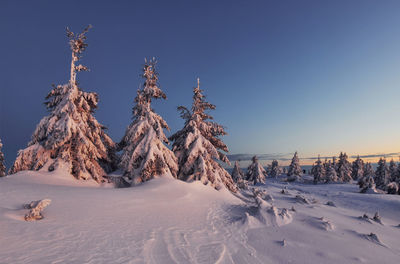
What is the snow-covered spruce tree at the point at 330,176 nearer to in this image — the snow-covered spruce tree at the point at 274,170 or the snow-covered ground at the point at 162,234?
the snow-covered spruce tree at the point at 274,170

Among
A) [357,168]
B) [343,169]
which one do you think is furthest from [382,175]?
[357,168]

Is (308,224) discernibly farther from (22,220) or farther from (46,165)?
(46,165)

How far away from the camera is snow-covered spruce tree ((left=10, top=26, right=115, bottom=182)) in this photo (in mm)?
13312

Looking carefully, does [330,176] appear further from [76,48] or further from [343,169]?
[76,48]

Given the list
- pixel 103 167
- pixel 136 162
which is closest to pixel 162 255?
pixel 136 162

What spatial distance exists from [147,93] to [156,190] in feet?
27.3

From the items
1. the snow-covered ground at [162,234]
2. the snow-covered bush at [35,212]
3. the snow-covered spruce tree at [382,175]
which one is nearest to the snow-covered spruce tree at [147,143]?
the snow-covered ground at [162,234]

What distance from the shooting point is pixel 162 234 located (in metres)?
6.25

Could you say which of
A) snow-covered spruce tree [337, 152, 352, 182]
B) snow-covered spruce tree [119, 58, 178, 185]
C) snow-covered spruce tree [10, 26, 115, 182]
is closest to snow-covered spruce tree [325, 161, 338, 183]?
snow-covered spruce tree [337, 152, 352, 182]

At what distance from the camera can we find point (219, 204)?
1112 cm

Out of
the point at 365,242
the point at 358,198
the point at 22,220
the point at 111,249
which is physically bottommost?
the point at 358,198

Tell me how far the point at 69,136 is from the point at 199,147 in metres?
9.55

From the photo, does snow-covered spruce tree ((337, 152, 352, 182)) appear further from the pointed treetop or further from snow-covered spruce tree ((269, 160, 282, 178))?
the pointed treetop

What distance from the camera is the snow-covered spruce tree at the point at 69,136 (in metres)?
13.3
